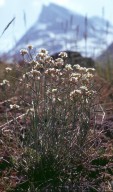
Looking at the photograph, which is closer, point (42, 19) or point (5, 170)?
point (5, 170)

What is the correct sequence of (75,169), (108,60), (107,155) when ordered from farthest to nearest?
(108,60), (107,155), (75,169)

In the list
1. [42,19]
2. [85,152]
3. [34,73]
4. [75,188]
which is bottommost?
[75,188]

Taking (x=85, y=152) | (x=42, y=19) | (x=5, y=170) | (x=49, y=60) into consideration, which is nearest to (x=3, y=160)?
(x=5, y=170)

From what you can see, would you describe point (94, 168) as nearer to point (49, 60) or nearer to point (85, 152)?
point (85, 152)

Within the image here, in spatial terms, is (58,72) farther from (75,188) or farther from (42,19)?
(42,19)

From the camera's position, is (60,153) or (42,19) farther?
(42,19)

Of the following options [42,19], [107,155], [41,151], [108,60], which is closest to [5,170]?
[41,151]

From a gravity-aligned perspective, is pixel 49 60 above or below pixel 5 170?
above

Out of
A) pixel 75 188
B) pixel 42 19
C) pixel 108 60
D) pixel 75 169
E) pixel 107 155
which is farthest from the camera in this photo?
pixel 42 19

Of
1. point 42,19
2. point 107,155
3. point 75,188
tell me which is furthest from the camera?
point 42,19
